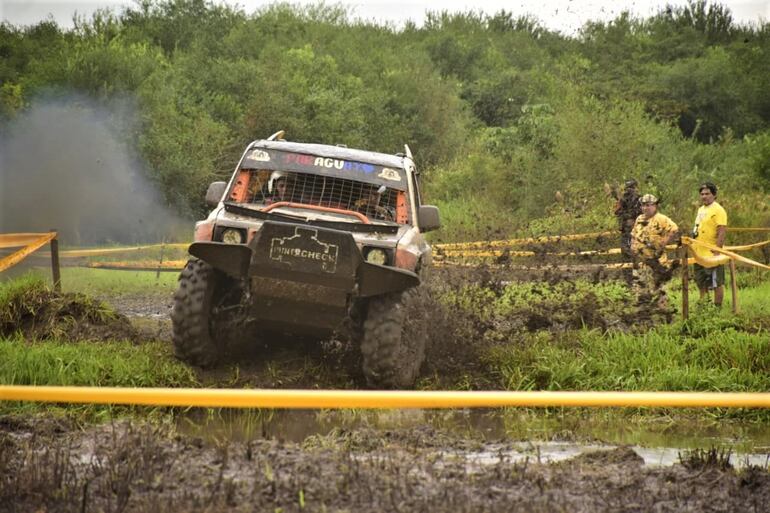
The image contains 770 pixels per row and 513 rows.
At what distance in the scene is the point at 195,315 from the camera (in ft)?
32.1

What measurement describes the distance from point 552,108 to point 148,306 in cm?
2464

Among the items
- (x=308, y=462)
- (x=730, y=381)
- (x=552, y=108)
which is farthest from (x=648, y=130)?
(x=308, y=462)

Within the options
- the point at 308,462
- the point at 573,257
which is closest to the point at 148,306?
the point at 573,257

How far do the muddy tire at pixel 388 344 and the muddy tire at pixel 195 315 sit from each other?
49.1 inches

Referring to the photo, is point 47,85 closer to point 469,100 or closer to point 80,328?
point 80,328

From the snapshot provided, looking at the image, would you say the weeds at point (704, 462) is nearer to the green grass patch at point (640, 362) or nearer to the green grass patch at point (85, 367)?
the green grass patch at point (640, 362)

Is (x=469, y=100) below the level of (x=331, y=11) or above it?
below

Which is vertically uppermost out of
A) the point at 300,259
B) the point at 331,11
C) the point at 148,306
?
the point at 331,11

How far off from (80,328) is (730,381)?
5.63m

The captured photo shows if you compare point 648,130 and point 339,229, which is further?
point 648,130

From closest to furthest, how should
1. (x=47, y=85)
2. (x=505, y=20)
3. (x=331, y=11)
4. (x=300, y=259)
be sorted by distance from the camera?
(x=300, y=259)
(x=47, y=85)
(x=331, y=11)
(x=505, y=20)

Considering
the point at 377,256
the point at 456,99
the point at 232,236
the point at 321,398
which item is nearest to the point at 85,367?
the point at 232,236

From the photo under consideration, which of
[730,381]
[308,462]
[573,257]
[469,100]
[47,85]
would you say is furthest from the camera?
[469,100]

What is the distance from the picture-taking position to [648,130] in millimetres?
31859
